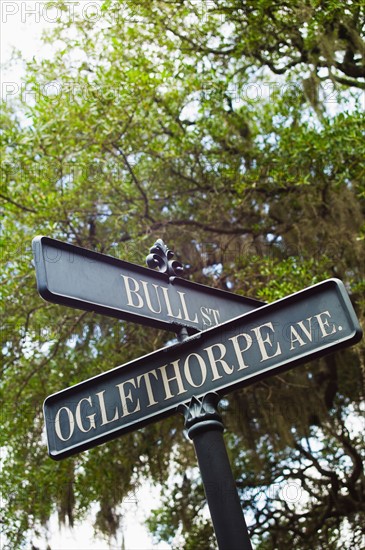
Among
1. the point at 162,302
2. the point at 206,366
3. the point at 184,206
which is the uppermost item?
the point at 184,206

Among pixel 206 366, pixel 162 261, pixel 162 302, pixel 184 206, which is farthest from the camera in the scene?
pixel 184 206

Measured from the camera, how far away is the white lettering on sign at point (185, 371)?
5.63 ft

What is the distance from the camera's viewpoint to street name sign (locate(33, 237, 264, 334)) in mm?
1682

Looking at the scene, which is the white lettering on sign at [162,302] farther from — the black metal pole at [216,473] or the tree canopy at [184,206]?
the tree canopy at [184,206]

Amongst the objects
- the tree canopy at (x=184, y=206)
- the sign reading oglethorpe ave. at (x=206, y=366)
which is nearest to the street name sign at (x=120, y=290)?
the sign reading oglethorpe ave. at (x=206, y=366)

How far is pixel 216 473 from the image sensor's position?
1527 millimetres

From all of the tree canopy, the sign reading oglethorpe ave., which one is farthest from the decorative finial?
the tree canopy

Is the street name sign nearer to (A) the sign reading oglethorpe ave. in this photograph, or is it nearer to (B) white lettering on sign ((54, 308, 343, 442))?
(B) white lettering on sign ((54, 308, 343, 442))

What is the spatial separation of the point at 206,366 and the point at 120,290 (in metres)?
0.34

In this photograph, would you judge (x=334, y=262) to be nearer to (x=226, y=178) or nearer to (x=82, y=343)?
(x=226, y=178)

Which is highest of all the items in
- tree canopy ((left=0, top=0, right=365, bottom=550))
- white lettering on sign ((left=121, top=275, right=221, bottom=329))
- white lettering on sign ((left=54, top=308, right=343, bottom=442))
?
tree canopy ((left=0, top=0, right=365, bottom=550))

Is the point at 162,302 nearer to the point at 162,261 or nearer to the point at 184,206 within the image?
the point at 162,261

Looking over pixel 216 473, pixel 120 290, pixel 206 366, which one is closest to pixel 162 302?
pixel 120 290

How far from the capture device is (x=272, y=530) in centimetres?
676
